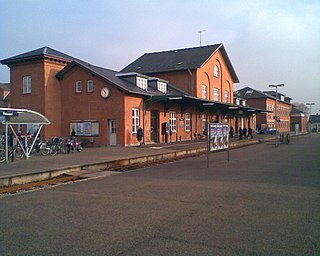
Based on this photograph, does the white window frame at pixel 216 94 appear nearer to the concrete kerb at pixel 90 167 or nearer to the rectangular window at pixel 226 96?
the rectangular window at pixel 226 96

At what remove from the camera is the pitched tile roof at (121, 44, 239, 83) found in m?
43.8

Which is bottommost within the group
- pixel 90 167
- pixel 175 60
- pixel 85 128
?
pixel 90 167

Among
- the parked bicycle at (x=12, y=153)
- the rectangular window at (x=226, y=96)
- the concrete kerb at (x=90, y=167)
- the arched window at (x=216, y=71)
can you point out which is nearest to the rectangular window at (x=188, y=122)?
the arched window at (x=216, y=71)

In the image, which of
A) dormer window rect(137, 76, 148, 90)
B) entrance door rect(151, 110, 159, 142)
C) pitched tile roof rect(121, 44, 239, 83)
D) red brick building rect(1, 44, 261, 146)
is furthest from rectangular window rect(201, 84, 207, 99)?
entrance door rect(151, 110, 159, 142)

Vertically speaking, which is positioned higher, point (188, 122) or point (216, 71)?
point (216, 71)

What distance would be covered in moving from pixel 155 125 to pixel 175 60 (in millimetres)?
16099

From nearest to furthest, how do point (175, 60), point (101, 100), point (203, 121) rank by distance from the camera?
1. point (101, 100)
2. point (203, 121)
3. point (175, 60)

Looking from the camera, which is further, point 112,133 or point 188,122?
point 188,122

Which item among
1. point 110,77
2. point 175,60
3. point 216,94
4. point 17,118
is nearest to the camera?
point 17,118

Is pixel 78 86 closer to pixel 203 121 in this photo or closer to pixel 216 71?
pixel 203 121

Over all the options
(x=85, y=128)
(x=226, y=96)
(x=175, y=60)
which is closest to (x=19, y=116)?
(x=85, y=128)

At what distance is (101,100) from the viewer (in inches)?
1166

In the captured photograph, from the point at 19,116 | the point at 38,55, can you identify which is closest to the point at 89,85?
the point at 38,55

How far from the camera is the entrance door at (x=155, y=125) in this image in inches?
1271
